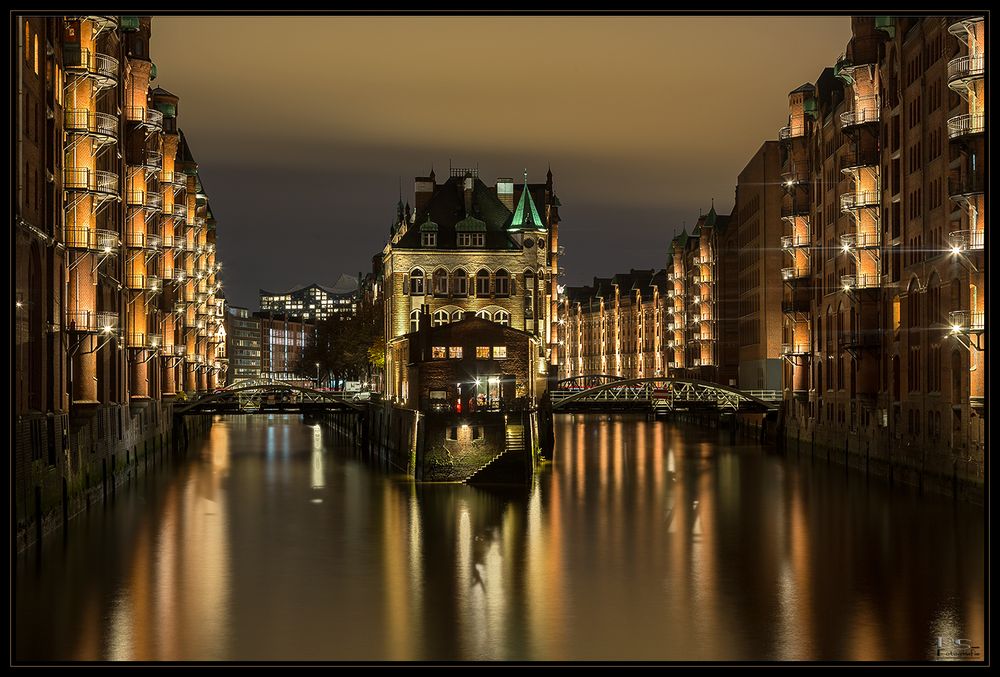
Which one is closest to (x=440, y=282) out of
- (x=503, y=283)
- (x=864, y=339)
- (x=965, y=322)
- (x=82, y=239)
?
(x=503, y=283)

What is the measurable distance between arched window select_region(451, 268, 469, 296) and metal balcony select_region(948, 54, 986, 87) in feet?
179

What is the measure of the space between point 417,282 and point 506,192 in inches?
553

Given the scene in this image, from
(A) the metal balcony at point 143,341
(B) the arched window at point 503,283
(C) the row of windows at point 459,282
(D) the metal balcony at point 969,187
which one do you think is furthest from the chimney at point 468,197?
(D) the metal balcony at point 969,187

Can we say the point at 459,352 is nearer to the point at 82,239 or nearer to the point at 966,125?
the point at 82,239

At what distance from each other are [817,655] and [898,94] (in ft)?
127

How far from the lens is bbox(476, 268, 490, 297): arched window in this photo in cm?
9900

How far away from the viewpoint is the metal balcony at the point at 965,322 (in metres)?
47.7

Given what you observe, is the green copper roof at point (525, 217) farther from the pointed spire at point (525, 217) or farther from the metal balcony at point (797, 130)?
the metal balcony at point (797, 130)

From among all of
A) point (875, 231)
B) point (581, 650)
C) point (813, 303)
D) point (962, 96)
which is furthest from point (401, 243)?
point (581, 650)

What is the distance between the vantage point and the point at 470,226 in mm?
99938

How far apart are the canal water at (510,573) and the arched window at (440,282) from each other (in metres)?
30.2

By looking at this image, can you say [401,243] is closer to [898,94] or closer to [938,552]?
[898,94]

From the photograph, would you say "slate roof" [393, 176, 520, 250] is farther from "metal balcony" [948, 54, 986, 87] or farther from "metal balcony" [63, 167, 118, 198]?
"metal balcony" [948, 54, 986, 87]

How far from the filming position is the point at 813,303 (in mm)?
81500
